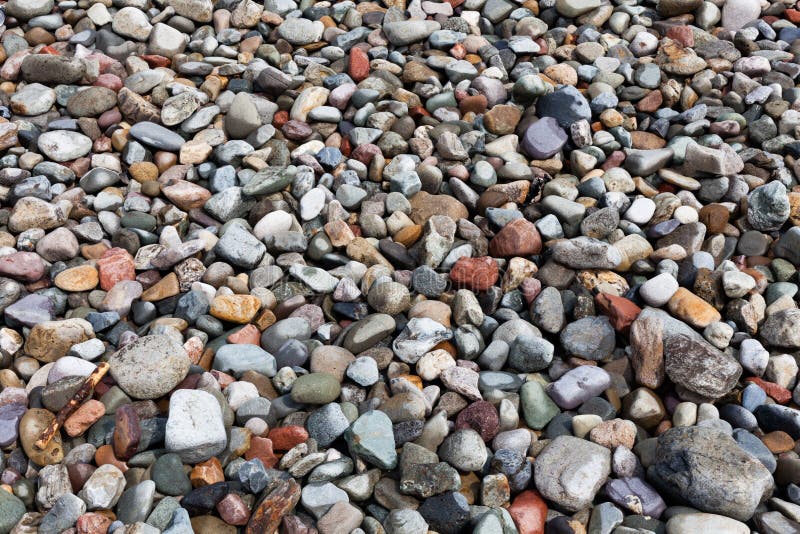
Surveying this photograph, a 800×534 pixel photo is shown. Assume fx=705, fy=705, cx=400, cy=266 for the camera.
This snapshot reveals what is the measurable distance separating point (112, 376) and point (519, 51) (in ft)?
8.29

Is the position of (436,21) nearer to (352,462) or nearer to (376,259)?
(376,259)

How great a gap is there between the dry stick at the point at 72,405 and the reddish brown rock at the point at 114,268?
45 centimetres

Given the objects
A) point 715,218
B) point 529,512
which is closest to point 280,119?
point 715,218

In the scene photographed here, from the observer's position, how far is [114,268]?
2.54 meters

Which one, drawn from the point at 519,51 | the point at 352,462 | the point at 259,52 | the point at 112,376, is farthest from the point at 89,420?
the point at 519,51

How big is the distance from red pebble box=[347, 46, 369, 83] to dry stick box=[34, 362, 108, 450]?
1.89 meters

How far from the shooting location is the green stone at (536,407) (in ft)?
7.02

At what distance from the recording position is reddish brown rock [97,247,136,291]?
253cm

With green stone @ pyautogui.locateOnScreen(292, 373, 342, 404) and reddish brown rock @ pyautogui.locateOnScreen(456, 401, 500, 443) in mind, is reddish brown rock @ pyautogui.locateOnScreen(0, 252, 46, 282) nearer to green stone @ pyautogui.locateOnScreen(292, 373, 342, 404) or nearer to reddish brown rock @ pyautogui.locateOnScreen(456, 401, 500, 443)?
green stone @ pyautogui.locateOnScreen(292, 373, 342, 404)

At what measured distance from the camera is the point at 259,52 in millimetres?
3562

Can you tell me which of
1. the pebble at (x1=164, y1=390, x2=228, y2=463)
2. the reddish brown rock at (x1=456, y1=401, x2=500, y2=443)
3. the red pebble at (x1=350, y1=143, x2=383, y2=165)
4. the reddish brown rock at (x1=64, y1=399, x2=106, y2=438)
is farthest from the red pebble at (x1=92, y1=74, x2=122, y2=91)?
the reddish brown rock at (x1=456, y1=401, x2=500, y2=443)

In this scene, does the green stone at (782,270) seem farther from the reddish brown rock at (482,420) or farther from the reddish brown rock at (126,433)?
the reddish brown rock at (126,433)

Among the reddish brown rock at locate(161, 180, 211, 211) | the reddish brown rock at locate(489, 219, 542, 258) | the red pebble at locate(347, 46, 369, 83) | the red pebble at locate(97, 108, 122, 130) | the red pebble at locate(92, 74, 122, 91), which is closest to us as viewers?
the reddish brown rock at locate(489, 219, 542, 258)

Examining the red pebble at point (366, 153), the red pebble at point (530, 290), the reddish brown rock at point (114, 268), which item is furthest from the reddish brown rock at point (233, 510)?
the red pebble at point (366, 153)
